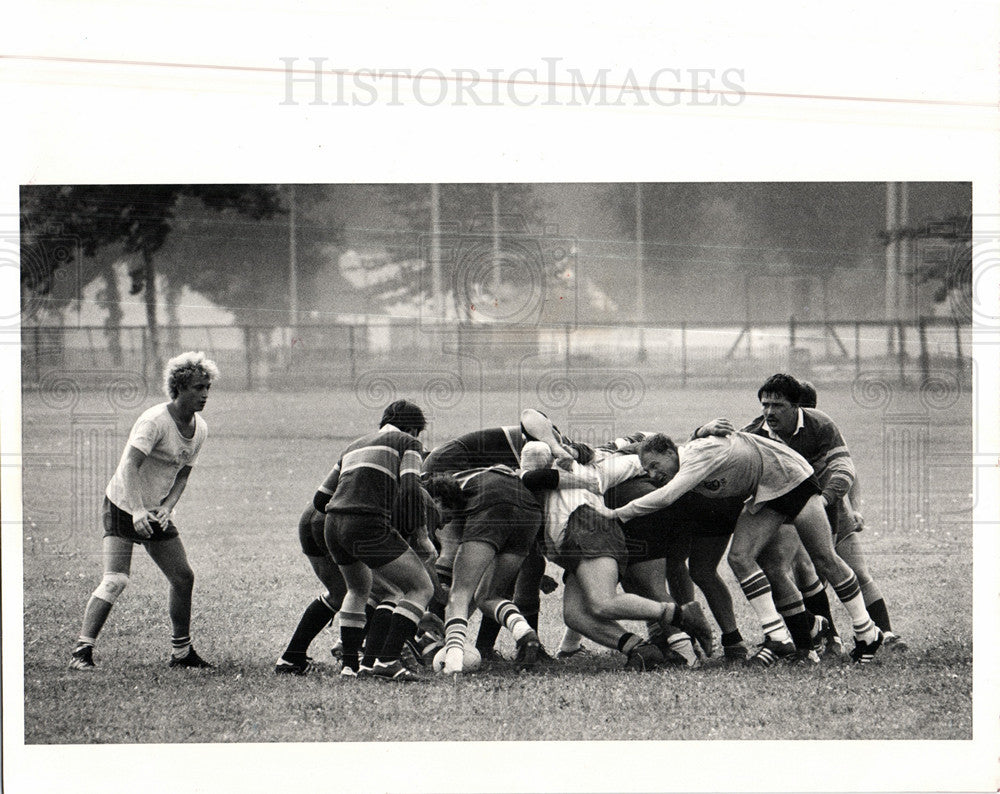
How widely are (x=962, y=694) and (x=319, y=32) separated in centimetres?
481

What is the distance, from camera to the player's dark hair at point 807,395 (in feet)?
21.9

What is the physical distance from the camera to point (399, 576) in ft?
21.4

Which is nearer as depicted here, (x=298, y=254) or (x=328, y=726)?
(x=328, y=726)

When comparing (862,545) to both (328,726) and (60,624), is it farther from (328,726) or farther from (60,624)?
(60,624)

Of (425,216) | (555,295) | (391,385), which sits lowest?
(391,385)

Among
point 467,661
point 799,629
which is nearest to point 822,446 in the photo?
point 799,629

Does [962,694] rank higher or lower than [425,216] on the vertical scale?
lower

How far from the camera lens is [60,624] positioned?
21.9ft

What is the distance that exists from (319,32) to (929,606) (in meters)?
4.46

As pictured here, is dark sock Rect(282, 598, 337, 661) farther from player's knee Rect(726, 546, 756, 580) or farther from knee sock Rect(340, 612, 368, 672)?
player's knee Rect(726, 546, 756, 580)

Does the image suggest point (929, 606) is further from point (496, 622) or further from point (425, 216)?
point (425, 216)

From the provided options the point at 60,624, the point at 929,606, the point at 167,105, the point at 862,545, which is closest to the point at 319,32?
the point at 167,105

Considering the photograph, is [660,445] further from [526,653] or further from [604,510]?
[526,653]

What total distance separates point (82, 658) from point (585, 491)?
112 inches
